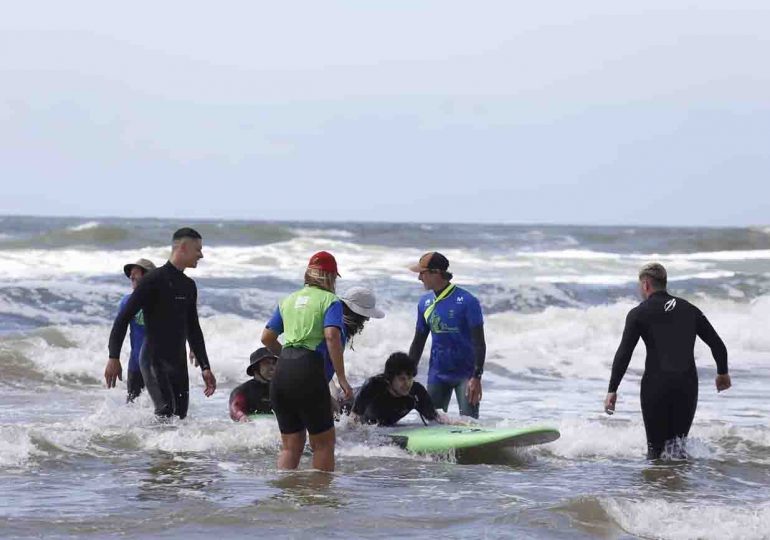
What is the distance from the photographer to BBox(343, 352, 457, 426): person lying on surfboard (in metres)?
9.62

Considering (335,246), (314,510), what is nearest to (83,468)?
(314,510)

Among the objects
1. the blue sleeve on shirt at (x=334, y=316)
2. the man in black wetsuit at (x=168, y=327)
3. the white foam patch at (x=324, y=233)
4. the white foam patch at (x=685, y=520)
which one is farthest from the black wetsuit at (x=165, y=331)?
the white foam patch at (x=324, y=233)

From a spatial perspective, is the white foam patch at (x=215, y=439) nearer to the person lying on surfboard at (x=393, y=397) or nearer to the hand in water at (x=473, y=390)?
the person lying on surfboard at (x=393, y=397)

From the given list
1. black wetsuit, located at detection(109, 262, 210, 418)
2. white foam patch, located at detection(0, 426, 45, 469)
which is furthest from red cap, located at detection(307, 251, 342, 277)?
white foam patch, located at detection(0, 426, 45, 469)

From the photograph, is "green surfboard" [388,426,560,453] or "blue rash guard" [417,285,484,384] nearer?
"green surfboard" [388,426,560,453]

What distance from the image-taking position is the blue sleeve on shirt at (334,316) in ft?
25.4

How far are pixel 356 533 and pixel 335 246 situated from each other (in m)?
35.1

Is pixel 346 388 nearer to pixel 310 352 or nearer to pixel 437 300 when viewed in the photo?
pixel 310 352

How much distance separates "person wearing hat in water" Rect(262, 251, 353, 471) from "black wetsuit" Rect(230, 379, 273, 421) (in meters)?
2.90

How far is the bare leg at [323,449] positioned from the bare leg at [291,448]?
0.05 m

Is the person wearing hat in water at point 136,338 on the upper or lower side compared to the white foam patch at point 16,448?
upper

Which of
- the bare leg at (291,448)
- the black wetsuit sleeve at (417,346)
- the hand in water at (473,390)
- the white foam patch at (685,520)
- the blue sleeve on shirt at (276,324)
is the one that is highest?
the blue sleeve on shirt at (276,324)

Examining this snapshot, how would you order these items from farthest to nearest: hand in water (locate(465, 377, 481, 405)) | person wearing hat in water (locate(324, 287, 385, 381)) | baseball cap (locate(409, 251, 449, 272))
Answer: hand in water (locate(465, 377, 481, 405))
baseball cap (locate(409, 251, 449, 272))
person wearing hat in water (locate(324, 287, 385, 381))

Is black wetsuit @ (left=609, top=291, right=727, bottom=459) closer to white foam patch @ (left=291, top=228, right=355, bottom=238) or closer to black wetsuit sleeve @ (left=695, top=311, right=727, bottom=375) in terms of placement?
black wetsuit sleeve @ (left=695, top=311, right=727, bottom=375)
